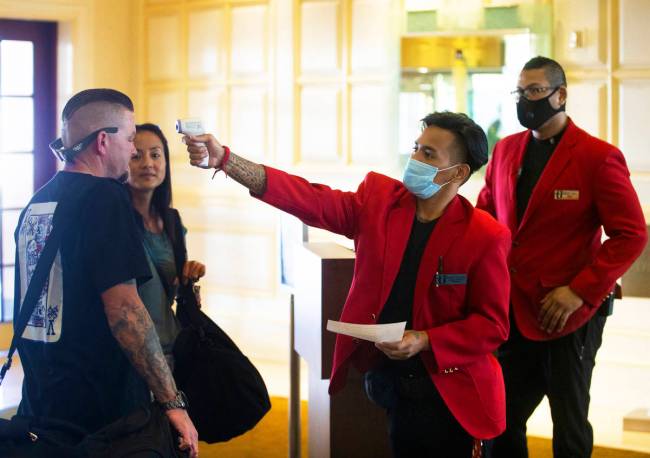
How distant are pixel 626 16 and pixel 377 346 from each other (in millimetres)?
3864

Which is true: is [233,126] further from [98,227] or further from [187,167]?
[98,227]

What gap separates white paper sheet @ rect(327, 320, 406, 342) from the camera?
2.25 metres

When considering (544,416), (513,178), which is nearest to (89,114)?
(513,178)

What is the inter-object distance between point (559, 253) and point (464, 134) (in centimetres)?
97

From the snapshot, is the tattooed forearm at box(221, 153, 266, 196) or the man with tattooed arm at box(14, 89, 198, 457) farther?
the tattooed forearm at box(221, 153, 266, 196)

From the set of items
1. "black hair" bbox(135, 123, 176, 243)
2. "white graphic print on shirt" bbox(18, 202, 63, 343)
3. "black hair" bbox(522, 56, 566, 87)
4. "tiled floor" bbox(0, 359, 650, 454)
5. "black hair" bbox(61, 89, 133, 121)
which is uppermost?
"black hair" bbox(522, 56, 566, 87)

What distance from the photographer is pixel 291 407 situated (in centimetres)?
412

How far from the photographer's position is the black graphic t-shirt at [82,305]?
90.9 inches

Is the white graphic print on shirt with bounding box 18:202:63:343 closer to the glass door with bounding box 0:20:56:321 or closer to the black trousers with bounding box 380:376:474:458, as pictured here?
Answer: the black trousers with bounding box 380:376:474:458

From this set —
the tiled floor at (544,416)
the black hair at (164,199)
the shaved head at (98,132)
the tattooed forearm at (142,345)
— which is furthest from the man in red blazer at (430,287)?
the tiled floor at (544,416)

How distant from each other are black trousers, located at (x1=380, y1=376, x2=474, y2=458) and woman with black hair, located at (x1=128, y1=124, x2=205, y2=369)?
944 mm

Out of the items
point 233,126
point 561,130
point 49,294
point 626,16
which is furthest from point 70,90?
point 49,294

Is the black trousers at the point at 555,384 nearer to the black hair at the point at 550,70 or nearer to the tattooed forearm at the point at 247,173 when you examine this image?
the black hair at the point at 550,70

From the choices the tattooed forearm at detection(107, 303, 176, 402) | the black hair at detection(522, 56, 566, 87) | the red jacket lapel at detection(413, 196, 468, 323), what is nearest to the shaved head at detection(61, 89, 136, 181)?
the tattooed forearm at detection(107, 303, 176, 402)
